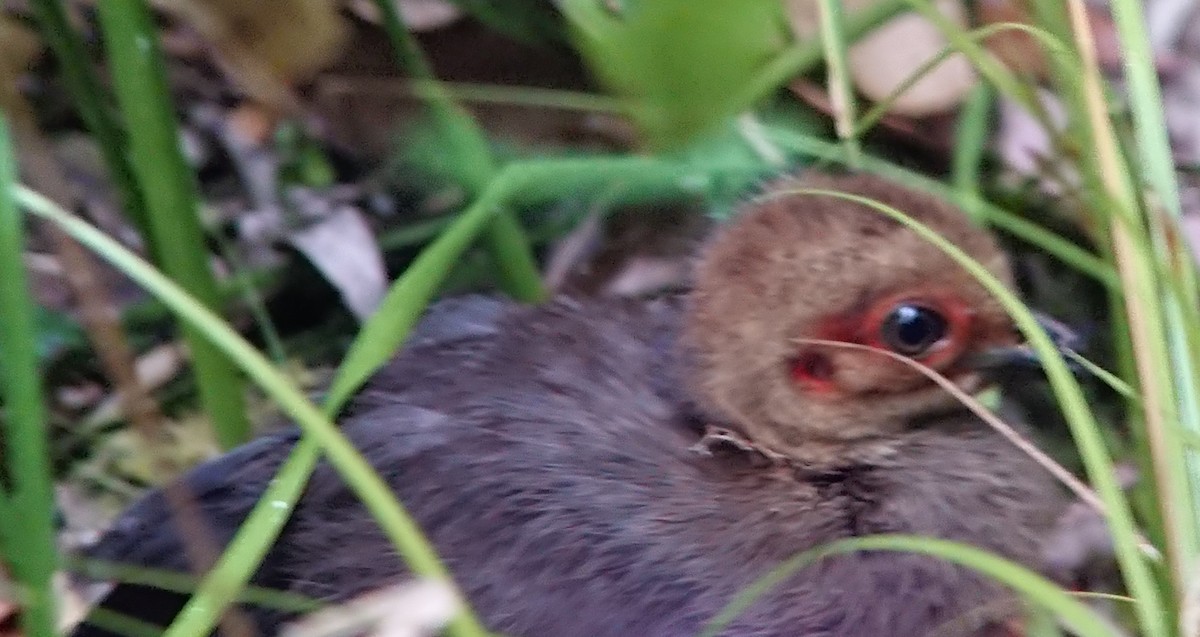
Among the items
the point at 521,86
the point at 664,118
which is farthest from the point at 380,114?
the point at 664,118

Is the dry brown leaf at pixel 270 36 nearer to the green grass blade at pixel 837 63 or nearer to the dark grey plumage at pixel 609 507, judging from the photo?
the dark grey plumage at pixel 609 507

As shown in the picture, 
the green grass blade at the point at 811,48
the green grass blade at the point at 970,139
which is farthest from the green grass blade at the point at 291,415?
the green grass blade at the point at 970,139

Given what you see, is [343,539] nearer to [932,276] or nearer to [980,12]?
[932,276]

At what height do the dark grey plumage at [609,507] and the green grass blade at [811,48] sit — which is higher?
the green grass blade at [811,48]

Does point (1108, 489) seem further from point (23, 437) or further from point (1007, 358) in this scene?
point (23, 437)

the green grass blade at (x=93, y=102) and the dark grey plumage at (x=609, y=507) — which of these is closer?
the dark grey plumage at (x=609, y=507)

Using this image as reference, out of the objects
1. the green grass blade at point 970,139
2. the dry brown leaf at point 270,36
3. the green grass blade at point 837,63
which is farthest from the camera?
the dry brown leaf at point 270,36

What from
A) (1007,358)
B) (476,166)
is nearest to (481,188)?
(476,166)

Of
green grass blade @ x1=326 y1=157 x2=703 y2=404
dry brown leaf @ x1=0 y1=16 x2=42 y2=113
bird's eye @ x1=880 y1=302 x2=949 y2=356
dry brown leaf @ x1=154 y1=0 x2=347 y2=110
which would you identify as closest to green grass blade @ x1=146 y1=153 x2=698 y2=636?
green grass blade @ x1=326 y1=157 x2=703 y2=404
